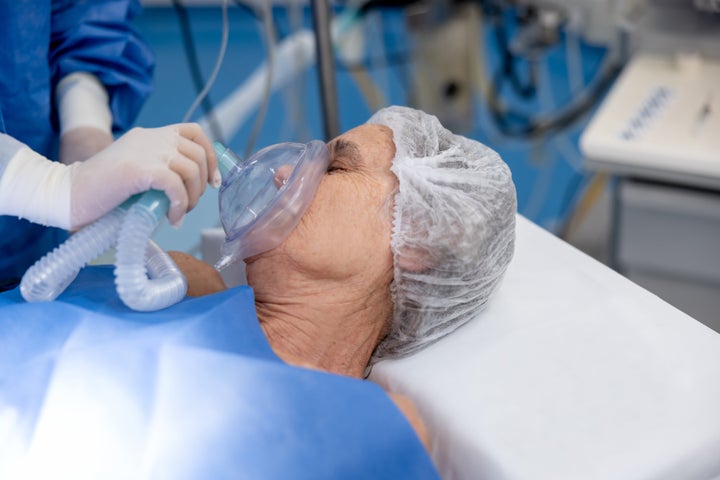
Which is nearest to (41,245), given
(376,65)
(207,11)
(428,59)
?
(428,59)

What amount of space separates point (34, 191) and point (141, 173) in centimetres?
15

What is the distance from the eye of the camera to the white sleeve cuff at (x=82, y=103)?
1.37 metres

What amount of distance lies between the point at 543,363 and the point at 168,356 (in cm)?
49

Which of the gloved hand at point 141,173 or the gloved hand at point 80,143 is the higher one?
the gloved hand at point 141,173

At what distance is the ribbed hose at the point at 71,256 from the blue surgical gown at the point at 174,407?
0.02m

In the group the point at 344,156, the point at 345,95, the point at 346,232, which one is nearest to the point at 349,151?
the point at 344,156

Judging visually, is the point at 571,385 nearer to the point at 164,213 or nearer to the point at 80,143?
the point at 164,213

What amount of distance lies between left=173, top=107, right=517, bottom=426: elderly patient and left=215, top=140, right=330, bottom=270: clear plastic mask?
0.02 m

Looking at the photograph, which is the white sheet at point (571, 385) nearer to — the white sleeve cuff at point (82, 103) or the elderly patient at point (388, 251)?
the elderly patient at point (388, 251)

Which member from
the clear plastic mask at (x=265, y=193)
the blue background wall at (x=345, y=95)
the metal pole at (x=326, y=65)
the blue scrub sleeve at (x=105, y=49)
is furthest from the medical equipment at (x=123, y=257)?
the blue background wall at (x=345, y=95)

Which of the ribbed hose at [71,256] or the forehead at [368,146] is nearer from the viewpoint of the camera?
the ribbed hose at [71,256]

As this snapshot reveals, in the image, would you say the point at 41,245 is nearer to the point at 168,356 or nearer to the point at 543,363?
the point at 168,356

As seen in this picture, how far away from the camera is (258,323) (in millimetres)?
1071

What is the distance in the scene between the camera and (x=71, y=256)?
983mm
